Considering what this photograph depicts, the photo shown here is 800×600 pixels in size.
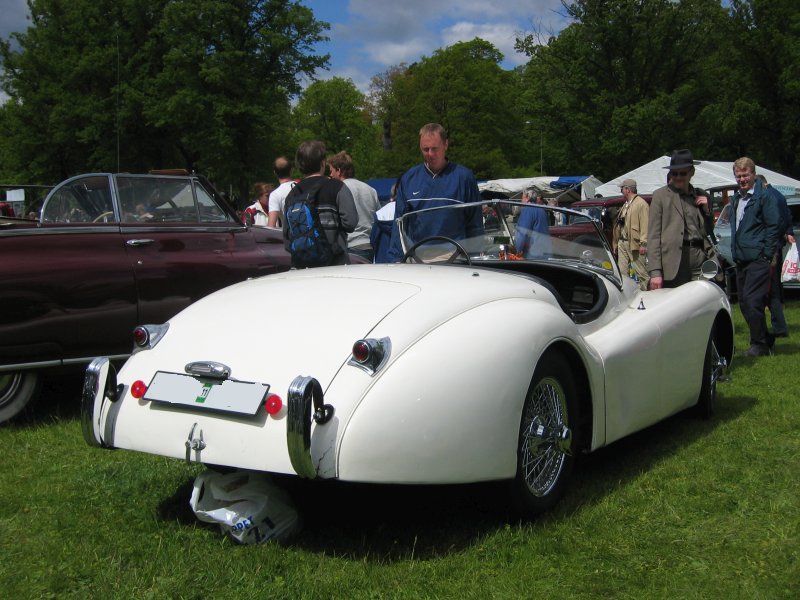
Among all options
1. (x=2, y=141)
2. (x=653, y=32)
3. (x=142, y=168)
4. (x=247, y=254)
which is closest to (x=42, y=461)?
(x=247, y=254)

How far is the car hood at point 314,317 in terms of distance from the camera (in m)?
3.20

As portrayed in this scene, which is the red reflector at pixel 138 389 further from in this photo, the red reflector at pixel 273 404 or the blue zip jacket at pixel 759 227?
the blue zip jacket at pixel 759 227

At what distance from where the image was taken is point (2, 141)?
1590 inches

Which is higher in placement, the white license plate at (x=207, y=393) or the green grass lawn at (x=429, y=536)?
the white license plate at (x=207, y=393)

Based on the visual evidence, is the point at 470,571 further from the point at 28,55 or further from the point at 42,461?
the point at 28,55

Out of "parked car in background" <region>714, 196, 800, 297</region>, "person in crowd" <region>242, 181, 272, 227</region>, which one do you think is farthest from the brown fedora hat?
"parked car in background" <region>714, 196, 800, 297</region>

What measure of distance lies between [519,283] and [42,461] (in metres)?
2.64

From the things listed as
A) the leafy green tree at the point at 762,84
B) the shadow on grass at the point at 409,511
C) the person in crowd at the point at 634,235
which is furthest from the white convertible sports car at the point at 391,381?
the leafy green tree at the point at 762,84

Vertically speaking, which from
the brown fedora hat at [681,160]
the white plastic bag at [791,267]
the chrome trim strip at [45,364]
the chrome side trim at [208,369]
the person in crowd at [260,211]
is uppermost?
the brown fedora hat at [681,160]

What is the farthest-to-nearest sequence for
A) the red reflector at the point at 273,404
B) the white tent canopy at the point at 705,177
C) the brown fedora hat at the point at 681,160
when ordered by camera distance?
the white tent canopy at the point at 705,177 → the brown fedora hat at the point at 681,160 → the red reflector at the point at 273,404

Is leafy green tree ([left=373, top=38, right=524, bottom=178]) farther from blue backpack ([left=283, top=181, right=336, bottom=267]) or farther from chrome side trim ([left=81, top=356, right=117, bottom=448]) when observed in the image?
chrome side trim ([left=81, top=356, right=117, bottom=448])

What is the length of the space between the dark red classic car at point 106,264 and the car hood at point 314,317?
181 centimetres

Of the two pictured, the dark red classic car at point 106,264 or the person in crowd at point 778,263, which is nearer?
the dark red classic car at point 106,264

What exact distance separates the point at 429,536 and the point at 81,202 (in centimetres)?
398
